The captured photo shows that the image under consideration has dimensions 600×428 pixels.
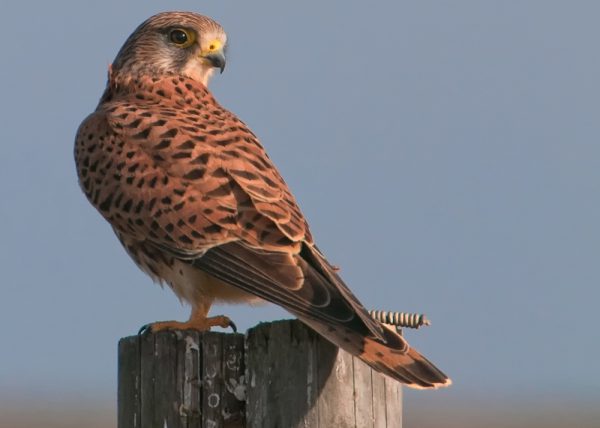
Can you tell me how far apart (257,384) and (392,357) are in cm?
42

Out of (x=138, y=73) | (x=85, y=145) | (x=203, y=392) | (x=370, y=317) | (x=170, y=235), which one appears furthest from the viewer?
(x=138, y=73)

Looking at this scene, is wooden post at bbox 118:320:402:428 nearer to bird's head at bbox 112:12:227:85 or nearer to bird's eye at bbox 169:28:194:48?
bird's head at bbox 112:12:227:85

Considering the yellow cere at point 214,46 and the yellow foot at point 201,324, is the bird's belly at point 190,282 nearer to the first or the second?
the yellow foot at point 201,324

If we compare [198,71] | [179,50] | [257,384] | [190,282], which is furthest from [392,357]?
[179,50]

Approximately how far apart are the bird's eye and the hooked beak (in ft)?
0.36

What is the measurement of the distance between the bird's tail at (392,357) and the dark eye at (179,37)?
2.74 metres

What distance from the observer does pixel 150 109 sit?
5527 mm

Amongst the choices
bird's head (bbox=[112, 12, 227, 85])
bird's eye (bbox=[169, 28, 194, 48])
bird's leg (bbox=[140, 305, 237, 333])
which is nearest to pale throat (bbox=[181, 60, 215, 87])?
bird's head (bbox=[112, 12, 227, 85])

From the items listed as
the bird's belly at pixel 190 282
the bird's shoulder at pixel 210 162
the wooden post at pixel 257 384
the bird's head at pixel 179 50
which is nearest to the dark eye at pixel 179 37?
the bird's head at pixel 179 50

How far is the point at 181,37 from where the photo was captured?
20.3 feet

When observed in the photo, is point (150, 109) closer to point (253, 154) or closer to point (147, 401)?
point (253, 154)

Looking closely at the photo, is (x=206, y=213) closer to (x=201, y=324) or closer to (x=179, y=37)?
(x=201, y=324)

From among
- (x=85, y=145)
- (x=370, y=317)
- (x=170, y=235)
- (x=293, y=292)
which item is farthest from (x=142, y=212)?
(x=370, y=317)

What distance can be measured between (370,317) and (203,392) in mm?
613
